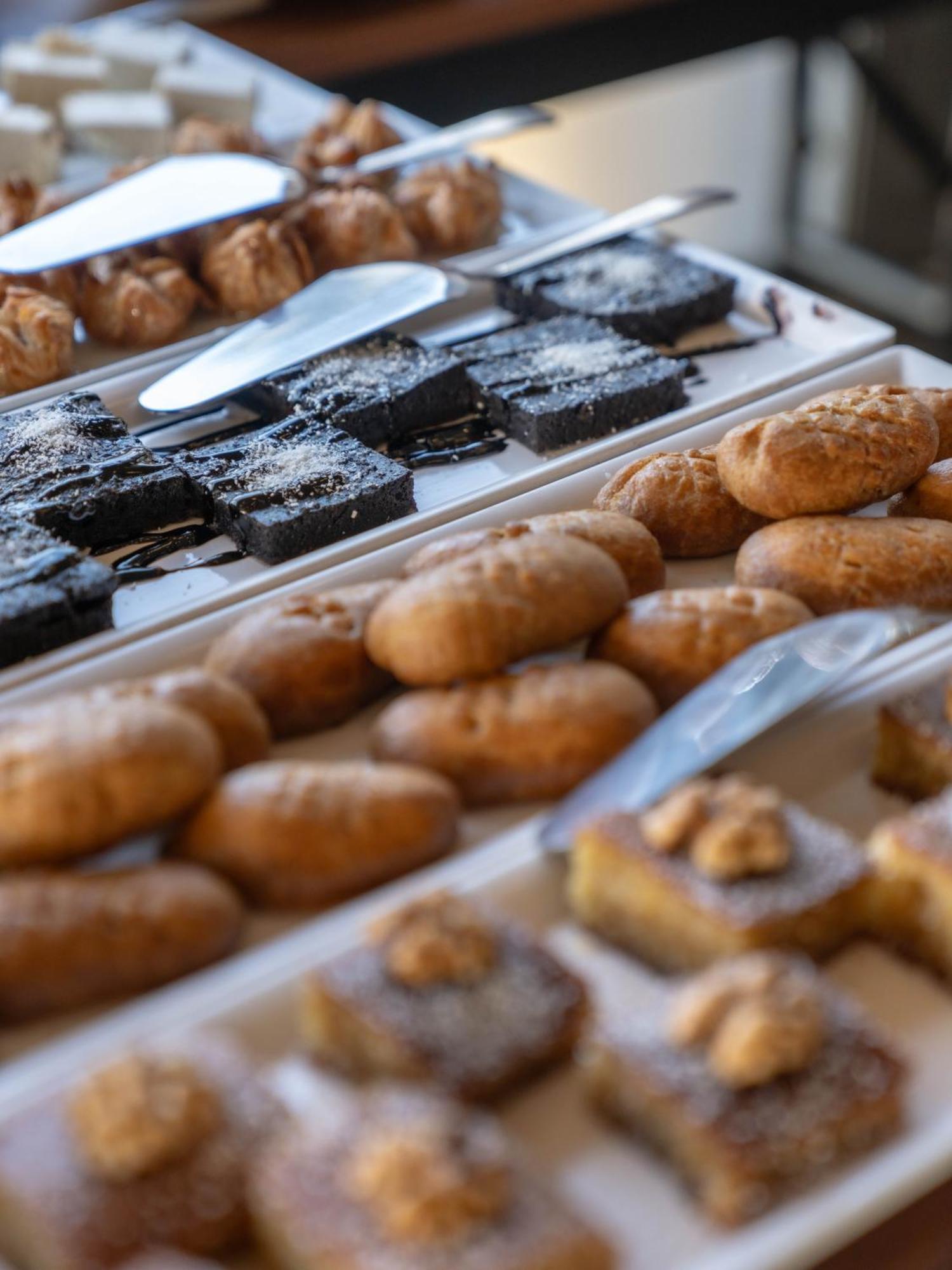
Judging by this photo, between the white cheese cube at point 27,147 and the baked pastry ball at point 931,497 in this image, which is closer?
the baked pastry ball at point 931,497

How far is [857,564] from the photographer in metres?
1.48

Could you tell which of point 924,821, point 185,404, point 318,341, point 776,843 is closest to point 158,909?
point 776,843

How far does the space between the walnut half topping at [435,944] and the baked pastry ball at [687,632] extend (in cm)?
40

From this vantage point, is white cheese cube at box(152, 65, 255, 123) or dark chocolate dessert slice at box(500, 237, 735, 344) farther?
white cheese cube at box(152, 65, 255, 123)

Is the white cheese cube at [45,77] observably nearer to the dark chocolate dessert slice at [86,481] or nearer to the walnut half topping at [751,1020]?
the dark chocolate dessert slice at [86,481]

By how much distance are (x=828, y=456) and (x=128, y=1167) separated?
3.39 ft

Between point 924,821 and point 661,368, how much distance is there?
0.97 meters

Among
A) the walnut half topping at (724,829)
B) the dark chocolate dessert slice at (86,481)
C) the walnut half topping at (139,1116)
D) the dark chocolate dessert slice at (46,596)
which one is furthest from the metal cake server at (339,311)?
the walnut half topping at (139,1116)

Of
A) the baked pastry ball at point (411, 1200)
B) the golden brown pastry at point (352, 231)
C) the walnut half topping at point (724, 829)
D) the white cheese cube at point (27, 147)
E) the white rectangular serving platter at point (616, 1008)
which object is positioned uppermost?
the white cheese cube at point (27, 147)

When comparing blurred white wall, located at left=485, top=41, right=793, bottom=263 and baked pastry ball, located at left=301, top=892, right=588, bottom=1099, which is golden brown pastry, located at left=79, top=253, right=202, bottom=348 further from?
blurred white wall, located at left=485, top=41, right=793, bottom=263

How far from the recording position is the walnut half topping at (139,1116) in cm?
88

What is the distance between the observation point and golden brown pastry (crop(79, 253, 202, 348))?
7.01 ft

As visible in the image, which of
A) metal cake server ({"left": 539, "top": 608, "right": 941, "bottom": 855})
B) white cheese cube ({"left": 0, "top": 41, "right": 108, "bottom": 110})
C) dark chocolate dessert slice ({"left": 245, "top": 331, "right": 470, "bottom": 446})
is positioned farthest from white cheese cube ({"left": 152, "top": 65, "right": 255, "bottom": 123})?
metal cake server ({"left": 539, "top": 608, "right": 941, "bottom": 855})

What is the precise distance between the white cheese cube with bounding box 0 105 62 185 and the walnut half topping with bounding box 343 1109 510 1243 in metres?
2.21
